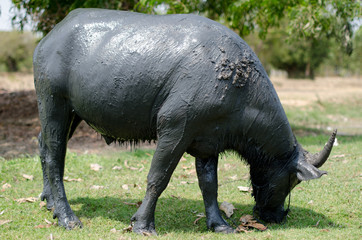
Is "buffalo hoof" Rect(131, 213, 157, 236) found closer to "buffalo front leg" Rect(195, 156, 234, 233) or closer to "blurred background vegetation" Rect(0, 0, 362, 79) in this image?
"buffalo front leg" Rect(195, 156, 234, 233)

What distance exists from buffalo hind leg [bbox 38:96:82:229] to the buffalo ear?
2.53m

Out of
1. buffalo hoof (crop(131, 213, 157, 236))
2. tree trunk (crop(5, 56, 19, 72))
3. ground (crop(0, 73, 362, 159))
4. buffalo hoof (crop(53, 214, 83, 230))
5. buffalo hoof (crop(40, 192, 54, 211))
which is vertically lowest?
tree trunk (crop(5, 56, 19, 72))

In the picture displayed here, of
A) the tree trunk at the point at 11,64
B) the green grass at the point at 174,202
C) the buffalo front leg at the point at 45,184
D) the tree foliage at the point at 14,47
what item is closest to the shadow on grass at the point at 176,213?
the green grass at the point at 174,202

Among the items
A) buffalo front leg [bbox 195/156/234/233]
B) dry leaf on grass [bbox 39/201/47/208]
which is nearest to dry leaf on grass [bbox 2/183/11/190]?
dry leaf on grass [bbox 39/201/47/208]

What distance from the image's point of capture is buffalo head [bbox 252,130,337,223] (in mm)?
4234

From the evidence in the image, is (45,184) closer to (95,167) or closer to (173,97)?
(95,167)

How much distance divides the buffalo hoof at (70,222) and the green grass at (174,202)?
0.07 meters

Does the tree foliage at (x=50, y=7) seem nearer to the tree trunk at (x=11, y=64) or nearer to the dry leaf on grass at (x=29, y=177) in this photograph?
the dry leaf on grass at (x=29, y=177)

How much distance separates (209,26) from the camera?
14.0ft

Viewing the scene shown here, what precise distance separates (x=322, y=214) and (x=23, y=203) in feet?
12.8

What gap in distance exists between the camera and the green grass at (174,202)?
437cm

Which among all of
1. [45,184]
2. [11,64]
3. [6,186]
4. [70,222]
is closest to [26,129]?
[6,186]

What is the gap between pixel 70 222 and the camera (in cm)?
466

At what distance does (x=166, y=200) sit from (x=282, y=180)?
6.05ft
